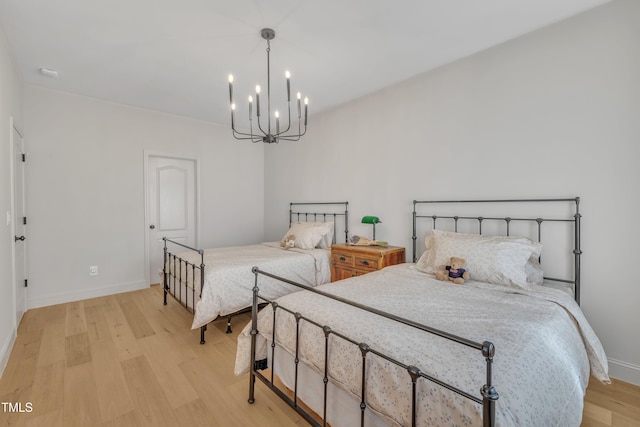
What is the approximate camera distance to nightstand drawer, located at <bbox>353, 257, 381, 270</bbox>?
2.92 meters

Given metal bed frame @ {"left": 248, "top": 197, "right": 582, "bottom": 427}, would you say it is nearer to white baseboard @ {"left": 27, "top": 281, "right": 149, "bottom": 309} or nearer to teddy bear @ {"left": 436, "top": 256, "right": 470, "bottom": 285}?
teddy bear @ {"left": 436, "top": 256, "right": 470, "bottom": 285}

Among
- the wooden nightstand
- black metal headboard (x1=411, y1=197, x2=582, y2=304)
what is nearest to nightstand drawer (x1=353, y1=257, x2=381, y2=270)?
the wooden nightstand

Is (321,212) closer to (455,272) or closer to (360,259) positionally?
(360,259)

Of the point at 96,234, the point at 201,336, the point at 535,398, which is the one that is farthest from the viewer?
the point at 96,234

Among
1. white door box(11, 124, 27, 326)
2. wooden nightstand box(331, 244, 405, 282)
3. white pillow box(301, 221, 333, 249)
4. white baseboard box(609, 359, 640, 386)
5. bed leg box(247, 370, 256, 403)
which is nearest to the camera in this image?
bed leg box(247, 370, 256, 403)

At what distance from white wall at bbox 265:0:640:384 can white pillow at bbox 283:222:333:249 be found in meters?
0.74

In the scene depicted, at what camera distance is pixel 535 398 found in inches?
39.9

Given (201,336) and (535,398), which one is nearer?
(535,398)

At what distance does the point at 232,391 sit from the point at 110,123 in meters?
3.82

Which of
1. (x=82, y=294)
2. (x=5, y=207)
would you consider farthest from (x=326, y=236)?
(x=82, y=294)

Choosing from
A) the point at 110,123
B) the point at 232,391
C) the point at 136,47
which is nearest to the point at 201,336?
the point at 232,391

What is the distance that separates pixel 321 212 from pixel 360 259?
1.39 m

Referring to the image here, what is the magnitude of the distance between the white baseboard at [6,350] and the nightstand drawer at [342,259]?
288 cm

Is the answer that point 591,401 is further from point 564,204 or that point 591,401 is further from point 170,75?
point 170,75
